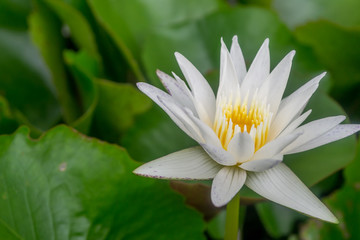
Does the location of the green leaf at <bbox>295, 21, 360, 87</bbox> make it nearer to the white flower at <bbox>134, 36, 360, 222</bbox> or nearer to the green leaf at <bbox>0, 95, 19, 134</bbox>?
the white flower at <bbox>134, 36, 360, 222</bbox>

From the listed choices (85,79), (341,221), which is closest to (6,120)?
(85,79)

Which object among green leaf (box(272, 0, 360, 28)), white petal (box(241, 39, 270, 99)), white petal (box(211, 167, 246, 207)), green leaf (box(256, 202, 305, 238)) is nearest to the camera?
white petal (box(211, 167, 246, 207))

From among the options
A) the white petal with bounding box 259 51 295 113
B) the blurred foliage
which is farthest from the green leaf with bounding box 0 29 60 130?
the white petal with bounding box 259 51 295 113

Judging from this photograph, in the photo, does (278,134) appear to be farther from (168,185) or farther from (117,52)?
(117,52)

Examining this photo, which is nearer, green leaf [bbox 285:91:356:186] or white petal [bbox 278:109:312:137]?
white petal [bbox 278:109:312:137]

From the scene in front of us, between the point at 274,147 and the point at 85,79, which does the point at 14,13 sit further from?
the point at 274,147

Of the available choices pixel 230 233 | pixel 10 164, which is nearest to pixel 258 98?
pixel 230 233
